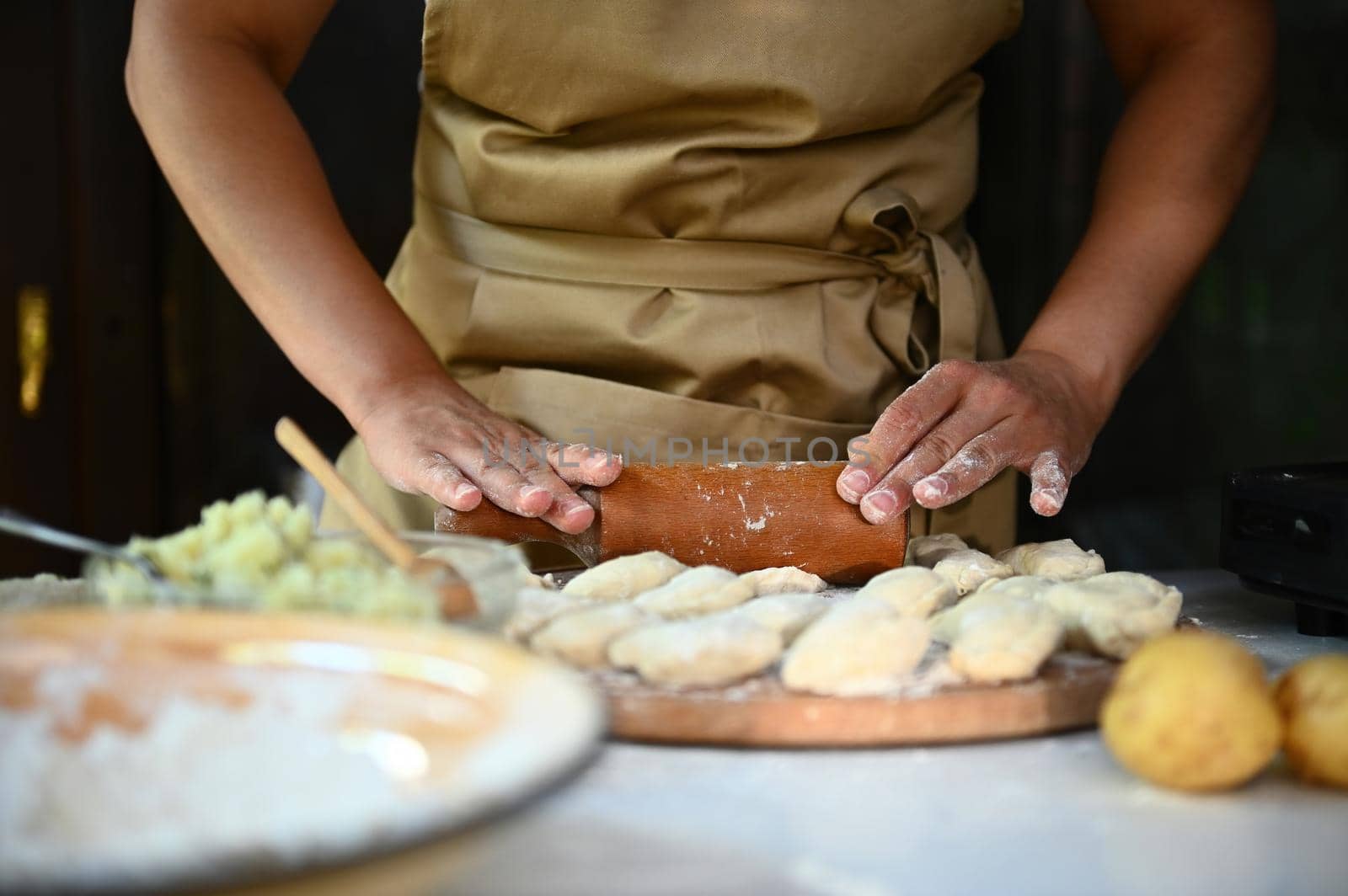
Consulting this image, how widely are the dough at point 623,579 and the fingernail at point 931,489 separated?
0.31 meters

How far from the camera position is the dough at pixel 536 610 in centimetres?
102

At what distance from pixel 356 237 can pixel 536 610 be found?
1.94 metres

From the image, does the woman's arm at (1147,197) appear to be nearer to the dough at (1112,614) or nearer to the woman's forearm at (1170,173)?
the woman's forearm at (1170,173)

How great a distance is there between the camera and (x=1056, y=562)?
1298mm

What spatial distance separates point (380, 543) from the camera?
975 millimetres

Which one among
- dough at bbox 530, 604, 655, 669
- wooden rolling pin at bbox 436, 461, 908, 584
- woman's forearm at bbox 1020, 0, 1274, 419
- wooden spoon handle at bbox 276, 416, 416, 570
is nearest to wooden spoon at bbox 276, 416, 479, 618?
wooden spoon handle at bbox 276, 416, 416, 570

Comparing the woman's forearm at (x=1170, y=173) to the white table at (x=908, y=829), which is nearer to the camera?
the white table at (x=908, y=829)

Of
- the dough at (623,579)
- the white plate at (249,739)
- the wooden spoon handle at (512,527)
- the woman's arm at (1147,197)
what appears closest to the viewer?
the white plate at (249,739)

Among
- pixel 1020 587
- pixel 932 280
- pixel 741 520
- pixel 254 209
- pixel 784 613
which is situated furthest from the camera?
pixel 932 280

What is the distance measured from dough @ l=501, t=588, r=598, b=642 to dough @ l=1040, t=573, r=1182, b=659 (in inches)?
14.8

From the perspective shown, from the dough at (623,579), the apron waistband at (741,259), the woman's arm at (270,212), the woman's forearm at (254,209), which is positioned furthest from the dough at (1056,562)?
the woman's forearm at (254,209)

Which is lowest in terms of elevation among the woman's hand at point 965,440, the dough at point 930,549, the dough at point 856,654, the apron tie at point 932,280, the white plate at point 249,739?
the white plate at point 249,739

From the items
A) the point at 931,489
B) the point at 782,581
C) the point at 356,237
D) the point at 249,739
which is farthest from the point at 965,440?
the point at 356,237

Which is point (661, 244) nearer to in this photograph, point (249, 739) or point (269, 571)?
point (269, 571)
